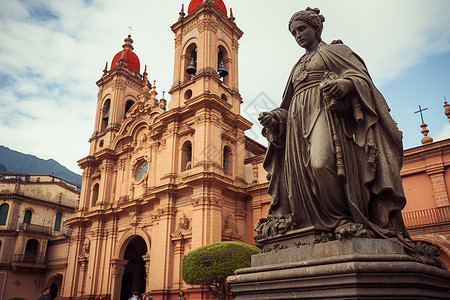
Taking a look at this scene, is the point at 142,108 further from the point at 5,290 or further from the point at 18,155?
the point at 18,155

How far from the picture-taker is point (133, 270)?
2288cm

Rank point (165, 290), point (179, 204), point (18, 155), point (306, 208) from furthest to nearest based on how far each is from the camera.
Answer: point (18, 155)
point (179, 204)
point (165, 290)
point (306, 208)

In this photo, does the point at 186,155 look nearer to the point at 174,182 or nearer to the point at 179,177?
the point at 179,177

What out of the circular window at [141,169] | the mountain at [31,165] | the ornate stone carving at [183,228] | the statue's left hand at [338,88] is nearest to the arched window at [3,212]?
the circular window at [141,169]

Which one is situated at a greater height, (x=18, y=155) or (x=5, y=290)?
(x=18, y=155)

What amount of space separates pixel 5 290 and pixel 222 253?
73.4ft

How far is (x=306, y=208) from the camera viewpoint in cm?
288

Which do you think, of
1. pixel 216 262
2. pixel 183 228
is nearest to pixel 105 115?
pixel 183 228

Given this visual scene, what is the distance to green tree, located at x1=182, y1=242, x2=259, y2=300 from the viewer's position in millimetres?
11680

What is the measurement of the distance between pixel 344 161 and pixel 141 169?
771 inches

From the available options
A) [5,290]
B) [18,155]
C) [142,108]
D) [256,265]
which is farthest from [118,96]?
[18,155]

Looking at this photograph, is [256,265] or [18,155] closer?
[256,265]

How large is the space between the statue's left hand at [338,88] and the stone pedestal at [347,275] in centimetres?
106

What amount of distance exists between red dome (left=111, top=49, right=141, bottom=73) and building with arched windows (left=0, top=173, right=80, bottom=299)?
12366mm
